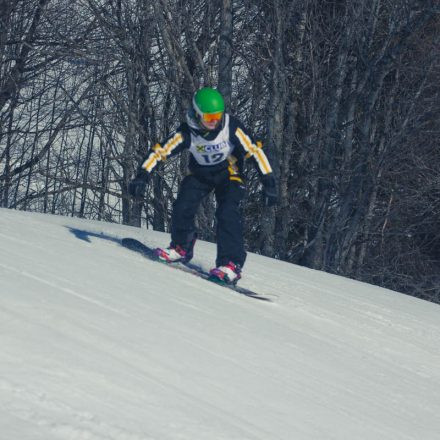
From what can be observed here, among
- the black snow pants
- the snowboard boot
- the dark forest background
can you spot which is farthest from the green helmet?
the dark forest background

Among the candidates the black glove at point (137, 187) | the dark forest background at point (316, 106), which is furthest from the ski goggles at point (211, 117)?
the dark forest background at point (316, 106)

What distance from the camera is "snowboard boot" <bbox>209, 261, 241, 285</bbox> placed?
7.72 metres

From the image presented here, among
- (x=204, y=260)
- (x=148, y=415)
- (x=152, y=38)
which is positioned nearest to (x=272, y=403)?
(x=148, y=415)

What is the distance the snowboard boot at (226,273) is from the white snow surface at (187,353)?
20cm

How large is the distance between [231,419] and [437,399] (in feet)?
7.64

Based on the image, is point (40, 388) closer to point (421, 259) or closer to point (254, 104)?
point (254, 104)

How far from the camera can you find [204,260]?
877cm

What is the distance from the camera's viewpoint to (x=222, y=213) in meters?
7.84

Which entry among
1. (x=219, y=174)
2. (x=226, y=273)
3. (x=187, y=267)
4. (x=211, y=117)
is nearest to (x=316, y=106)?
(x=187, y=267)

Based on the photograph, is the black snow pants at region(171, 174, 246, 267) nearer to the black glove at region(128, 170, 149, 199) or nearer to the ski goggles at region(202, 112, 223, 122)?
the black glove at region(128, 170, 149, 199)

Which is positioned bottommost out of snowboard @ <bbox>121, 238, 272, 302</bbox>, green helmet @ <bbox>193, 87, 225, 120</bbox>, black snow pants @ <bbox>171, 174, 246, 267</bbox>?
snowboard @ <bbox>121, 238, 272, 302</bbox>

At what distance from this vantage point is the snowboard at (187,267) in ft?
25.1

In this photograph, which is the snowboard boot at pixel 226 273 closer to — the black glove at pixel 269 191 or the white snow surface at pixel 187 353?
the white snow surface at pixel 187 353

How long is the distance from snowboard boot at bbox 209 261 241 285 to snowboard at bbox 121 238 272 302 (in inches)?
1.2
